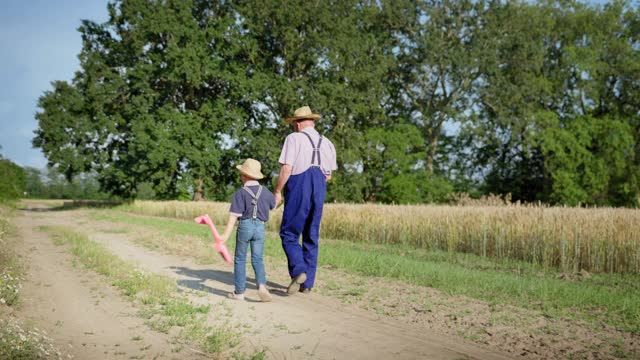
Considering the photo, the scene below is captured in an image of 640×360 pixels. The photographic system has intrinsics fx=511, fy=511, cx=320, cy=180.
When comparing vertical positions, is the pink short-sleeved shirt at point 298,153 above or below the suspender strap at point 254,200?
above

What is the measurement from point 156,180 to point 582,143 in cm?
3051

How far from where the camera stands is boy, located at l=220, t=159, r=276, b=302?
621cm

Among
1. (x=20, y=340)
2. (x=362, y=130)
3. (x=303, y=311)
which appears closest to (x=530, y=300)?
(x=303, y=311)

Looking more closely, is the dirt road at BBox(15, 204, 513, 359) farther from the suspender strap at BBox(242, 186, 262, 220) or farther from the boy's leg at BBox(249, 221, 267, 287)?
the suspender strap at BBox(242, 186, 262, 220)

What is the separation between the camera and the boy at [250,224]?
6.21m

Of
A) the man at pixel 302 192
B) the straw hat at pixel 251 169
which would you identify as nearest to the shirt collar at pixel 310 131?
the man at pixel 302 192

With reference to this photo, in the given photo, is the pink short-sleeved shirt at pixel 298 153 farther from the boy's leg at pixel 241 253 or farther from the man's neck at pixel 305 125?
the boy's leg at pixel 241 253

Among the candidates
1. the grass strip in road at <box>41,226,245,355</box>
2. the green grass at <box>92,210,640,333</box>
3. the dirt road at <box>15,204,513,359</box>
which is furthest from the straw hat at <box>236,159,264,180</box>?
the green grass at <box>92,210,640,333</box>

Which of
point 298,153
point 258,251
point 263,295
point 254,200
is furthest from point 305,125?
point 263,295

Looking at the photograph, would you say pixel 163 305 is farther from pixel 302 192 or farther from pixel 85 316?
pixel 302 192

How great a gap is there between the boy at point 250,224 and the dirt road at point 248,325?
262mm

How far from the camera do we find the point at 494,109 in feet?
120

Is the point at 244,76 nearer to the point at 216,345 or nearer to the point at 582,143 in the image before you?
the point at 582,143

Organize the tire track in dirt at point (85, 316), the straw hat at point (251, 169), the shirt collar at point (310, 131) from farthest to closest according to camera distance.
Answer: the shirt collar at point (310, 131), the straw hat at point (251, 169), the tire track in dirt at point (85, 316)
